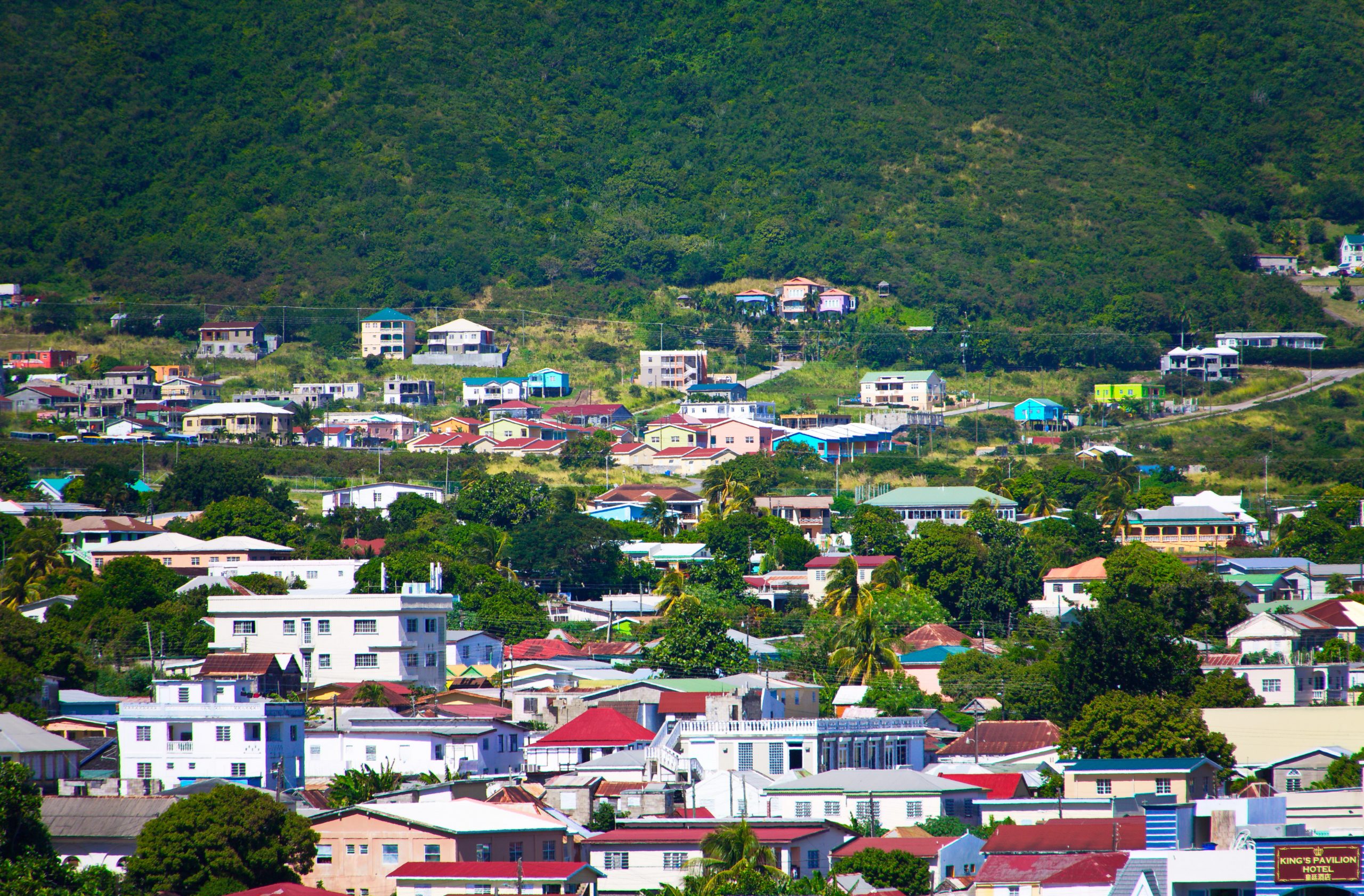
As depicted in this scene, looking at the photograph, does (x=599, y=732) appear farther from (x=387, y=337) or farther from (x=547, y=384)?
(x=387, y=337)

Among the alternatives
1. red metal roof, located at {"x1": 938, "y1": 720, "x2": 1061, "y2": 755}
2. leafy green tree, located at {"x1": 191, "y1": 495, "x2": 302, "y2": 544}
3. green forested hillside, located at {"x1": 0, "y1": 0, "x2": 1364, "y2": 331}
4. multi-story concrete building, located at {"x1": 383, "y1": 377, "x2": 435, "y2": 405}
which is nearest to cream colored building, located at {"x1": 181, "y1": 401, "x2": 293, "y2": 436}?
multi-story concrete building, located at {"x1": 383, "y1": 377, "x2": 435, "y2": 405}

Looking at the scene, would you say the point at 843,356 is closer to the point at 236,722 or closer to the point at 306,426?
the point at 306,426

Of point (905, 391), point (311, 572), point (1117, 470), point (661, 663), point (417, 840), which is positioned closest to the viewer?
point (417, 840)

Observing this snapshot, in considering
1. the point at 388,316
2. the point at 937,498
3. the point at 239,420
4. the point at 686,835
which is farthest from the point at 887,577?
the point at 388,316

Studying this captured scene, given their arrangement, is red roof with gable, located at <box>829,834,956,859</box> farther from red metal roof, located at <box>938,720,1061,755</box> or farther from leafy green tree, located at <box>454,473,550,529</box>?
leafy green tree, located at <box>454,473,550,529</box>

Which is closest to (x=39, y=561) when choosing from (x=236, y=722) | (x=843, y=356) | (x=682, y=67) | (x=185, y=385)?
(x=236, y=722)

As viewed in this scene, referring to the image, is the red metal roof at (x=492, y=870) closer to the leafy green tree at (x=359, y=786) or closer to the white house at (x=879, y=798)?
the leafy green tree at (x=359, y=786)
